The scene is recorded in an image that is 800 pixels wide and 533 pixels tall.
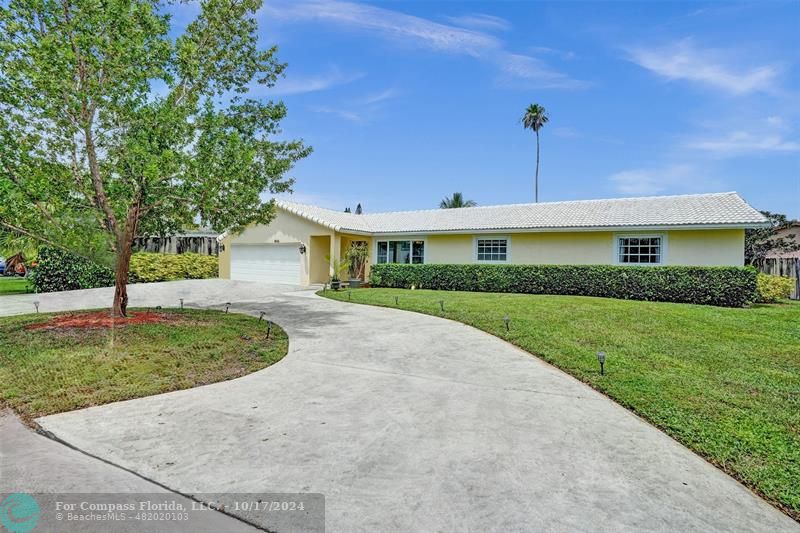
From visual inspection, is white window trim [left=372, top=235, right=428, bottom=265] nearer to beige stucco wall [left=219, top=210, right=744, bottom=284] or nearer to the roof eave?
beige stucco wall [left=219, top=210, right=744, bottom=284]

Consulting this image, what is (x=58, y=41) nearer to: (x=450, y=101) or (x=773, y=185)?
(x=450, y=101)

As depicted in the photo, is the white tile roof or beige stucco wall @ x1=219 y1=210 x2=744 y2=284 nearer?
beige stucco wall @ x1=219 y1=210 x2=744 y2=284

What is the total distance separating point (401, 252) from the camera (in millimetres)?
21406

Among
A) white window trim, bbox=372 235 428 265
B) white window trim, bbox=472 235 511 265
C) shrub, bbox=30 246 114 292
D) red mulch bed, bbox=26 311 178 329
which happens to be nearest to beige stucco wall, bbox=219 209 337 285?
white window trim, bbox=372 235 428 265

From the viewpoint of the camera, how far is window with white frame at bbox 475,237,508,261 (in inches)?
740

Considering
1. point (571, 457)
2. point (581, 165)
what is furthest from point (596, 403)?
point (581, 165)

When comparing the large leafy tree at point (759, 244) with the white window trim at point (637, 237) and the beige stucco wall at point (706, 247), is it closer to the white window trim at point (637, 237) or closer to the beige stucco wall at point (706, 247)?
the beige stucco wall at point (706, 247)

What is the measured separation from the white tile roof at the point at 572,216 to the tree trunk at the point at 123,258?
10.6m

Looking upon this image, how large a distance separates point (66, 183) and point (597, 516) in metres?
9.96

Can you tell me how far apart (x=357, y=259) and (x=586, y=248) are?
434 inches

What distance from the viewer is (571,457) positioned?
3508 mm

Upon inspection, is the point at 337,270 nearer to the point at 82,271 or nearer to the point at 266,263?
the point at 266,263

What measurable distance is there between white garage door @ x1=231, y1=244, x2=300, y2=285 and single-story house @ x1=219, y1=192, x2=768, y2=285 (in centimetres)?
5

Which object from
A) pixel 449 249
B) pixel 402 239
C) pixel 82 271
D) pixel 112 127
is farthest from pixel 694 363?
pixel 82 271
